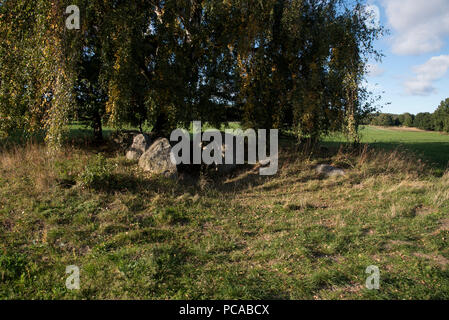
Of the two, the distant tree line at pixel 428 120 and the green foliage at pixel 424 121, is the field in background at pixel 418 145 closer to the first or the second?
the distant tree line at pixel 428 120

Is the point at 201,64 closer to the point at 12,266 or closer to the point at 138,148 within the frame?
the point at 138,148

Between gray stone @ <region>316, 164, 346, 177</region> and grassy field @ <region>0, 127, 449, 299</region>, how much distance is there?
45cm

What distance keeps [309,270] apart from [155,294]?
2.60 metres

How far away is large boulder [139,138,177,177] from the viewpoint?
30.1ft

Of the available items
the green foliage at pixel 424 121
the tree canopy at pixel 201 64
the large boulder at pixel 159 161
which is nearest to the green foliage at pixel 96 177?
the large boulder at pixel 159 161

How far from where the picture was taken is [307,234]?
6.16m

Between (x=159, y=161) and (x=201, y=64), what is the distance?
4.37 meters

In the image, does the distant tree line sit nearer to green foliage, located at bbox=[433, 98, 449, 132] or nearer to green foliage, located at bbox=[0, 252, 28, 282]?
green foliage, located at bbox=[433, 98, 449, 132]

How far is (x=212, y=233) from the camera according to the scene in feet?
20.2

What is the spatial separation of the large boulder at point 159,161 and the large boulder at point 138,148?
67 cm

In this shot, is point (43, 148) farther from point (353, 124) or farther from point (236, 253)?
point (353, 124)

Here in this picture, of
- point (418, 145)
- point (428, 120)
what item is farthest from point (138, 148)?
point (428, 120)

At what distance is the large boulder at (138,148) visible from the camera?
10.2m
